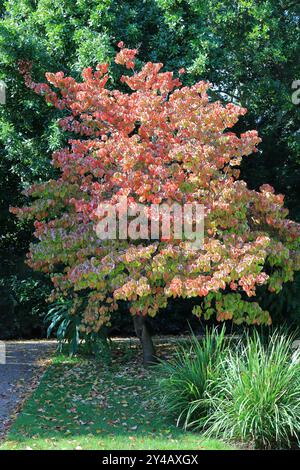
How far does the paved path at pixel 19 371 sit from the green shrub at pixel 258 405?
181cm

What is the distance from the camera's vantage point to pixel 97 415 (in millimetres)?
6105

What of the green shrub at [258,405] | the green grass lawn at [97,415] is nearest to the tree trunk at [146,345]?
the green grass lawn at [97,415]

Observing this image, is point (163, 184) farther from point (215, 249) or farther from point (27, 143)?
point (27, 143)

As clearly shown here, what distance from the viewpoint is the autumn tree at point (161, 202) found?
20.6 ft

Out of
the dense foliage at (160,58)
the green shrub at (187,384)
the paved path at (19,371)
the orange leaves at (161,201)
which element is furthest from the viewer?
the dense foliage at (160,58)

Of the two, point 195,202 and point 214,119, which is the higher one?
point 214,119

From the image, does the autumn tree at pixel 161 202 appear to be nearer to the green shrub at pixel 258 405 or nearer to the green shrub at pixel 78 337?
the green shrub at pixel 78 337

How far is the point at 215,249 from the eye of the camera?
20.4 ft

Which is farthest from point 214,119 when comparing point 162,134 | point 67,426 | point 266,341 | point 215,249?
point 67,426

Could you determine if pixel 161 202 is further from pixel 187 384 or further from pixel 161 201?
pixel 187 384

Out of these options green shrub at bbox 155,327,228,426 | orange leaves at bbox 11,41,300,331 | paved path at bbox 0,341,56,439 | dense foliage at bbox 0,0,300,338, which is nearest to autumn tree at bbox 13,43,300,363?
orange leaves at bbox 11,41,300,331

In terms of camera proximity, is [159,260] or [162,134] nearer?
[159,260]

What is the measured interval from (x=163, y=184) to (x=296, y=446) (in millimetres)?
2658

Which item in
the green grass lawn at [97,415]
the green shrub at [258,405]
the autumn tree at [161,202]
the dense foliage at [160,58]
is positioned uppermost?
the dense foliage at [160,58]
